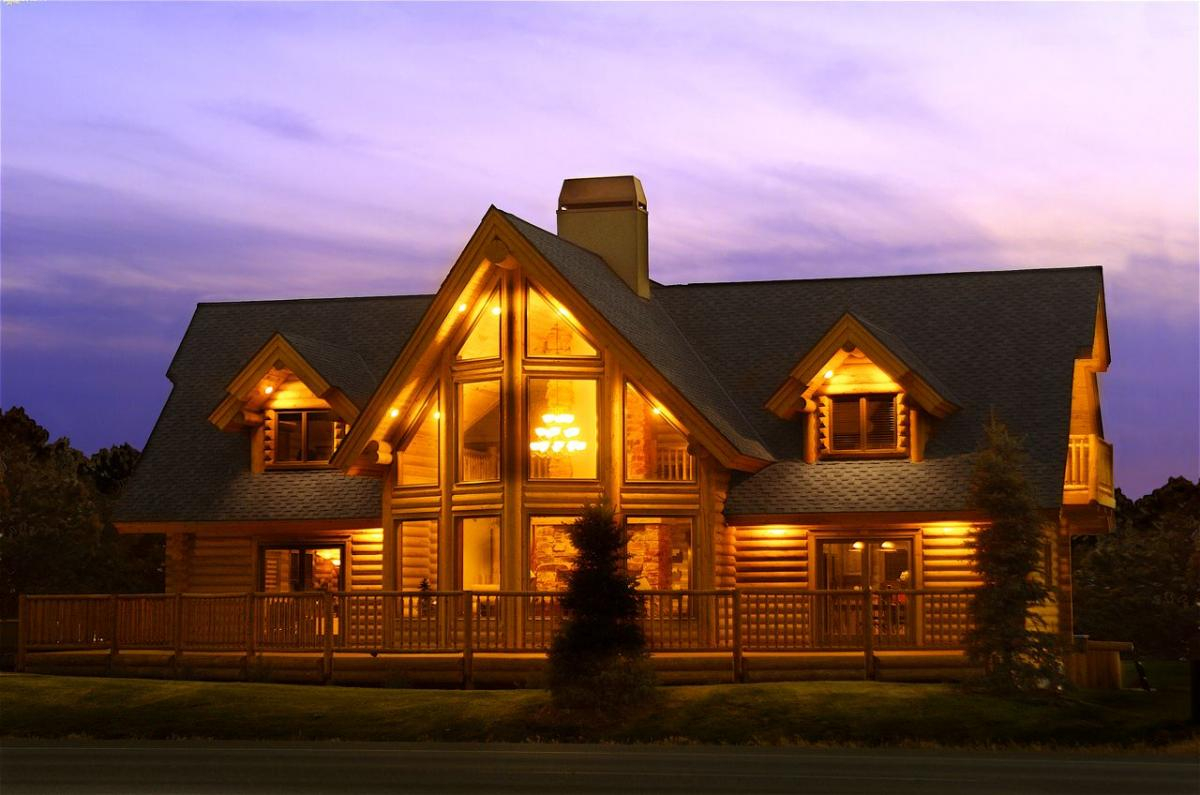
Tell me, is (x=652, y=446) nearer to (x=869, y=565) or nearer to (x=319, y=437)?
(x=869, y=565)

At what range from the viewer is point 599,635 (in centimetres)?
2709

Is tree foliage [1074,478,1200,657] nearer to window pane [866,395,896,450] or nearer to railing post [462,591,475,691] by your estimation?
window pane [866,395,896,450]

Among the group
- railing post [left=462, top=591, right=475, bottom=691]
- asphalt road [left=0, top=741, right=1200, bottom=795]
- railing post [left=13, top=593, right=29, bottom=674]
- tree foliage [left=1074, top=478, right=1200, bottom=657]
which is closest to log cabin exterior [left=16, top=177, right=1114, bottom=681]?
railing post [left=462, top=591, right=475, bottom=691]

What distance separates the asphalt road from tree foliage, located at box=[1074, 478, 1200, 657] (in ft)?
104

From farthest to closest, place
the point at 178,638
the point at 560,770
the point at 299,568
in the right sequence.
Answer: the point at 299,568 → the point at 178,638 → the point at 560,770

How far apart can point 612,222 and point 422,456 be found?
28.3ft

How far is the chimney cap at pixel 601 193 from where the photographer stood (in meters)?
40.9

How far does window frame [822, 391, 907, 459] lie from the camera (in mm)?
35312

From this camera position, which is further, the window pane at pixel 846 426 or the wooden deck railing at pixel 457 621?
the window pane at pixel 846 426

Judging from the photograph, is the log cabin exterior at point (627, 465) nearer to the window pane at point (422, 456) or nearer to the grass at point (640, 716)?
the window pane at point (422, 456)

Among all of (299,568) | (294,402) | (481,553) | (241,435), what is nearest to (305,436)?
(294,402)

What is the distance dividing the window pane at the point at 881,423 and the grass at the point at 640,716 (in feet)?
25.4

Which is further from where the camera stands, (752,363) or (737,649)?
(752,363)

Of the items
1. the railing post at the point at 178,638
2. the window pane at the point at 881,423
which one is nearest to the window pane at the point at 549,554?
the window pane at the point at 881,423
